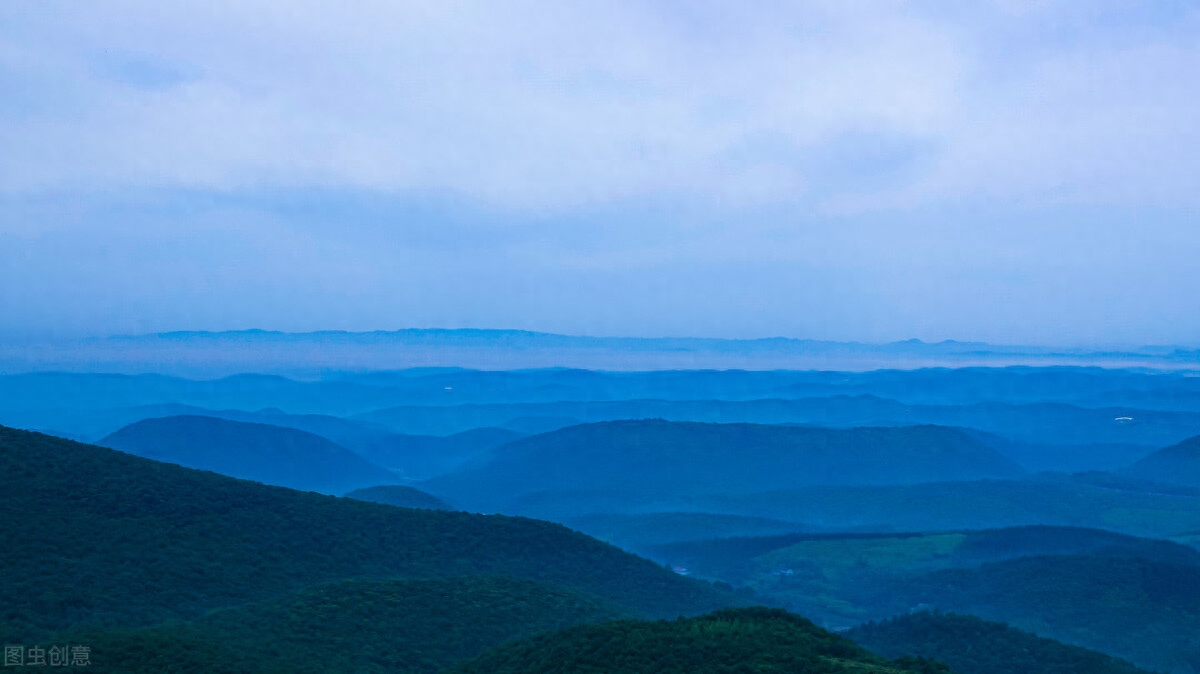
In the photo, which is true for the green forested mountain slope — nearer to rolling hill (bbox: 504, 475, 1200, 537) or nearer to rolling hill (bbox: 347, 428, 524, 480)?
rolling hill (bbox: 504, 475, 1200, 537)

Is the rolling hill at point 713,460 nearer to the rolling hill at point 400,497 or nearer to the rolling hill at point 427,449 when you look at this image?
the rolling hill at point 427,449

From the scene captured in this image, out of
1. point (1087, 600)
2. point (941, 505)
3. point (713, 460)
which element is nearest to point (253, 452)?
point (713, 460)

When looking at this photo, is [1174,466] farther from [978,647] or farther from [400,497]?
[978,647]

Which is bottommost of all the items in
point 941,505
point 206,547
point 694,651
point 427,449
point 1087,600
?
point 427,449

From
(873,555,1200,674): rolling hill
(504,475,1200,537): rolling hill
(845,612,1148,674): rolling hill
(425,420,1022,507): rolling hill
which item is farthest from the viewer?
(425,420,1022,507): rolling hill

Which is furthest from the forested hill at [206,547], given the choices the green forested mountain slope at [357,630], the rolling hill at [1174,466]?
the rolling hill at [1174,466]

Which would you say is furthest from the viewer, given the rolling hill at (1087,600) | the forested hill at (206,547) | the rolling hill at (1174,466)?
the rolling hill at (1174,466)

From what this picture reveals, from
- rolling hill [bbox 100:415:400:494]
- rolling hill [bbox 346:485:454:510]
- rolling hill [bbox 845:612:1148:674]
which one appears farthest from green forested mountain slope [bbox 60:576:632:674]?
rolling hill [bbox 100:415:400:494]
